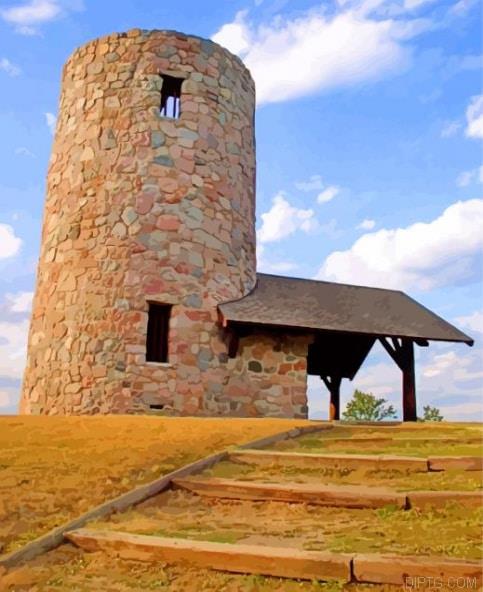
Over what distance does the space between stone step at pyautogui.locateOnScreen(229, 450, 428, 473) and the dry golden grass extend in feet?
1.56

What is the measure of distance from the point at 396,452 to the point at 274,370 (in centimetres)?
587

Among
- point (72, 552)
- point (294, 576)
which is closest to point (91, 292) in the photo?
point (72, 552)

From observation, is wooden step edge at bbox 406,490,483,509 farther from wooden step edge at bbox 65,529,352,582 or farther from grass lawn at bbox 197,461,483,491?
wooden step edge at bbox 65,529,352,582

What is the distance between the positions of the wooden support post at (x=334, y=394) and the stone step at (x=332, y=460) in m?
11.3

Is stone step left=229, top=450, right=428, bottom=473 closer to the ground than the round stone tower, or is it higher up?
closer to the ground

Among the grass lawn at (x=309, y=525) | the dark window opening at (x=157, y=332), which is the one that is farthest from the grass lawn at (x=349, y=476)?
the dark window opening at (x=157, y=332)

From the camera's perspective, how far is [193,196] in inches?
497

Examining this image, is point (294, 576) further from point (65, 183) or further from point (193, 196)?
point (65, 183)

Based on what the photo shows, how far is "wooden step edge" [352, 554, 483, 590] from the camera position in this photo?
3355 millimetres

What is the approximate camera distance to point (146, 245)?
39.6 feet

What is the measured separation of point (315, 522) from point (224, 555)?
42.4 inches

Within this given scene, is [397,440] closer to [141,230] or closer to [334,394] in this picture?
[141,230]

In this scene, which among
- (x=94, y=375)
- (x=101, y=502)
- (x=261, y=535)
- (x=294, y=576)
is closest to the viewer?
(x=294, y=576)

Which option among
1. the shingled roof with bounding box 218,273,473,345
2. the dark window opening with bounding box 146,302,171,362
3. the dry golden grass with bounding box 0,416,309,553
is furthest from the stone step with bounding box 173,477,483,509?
the dark window opening with bounding box 146,302,171,362
